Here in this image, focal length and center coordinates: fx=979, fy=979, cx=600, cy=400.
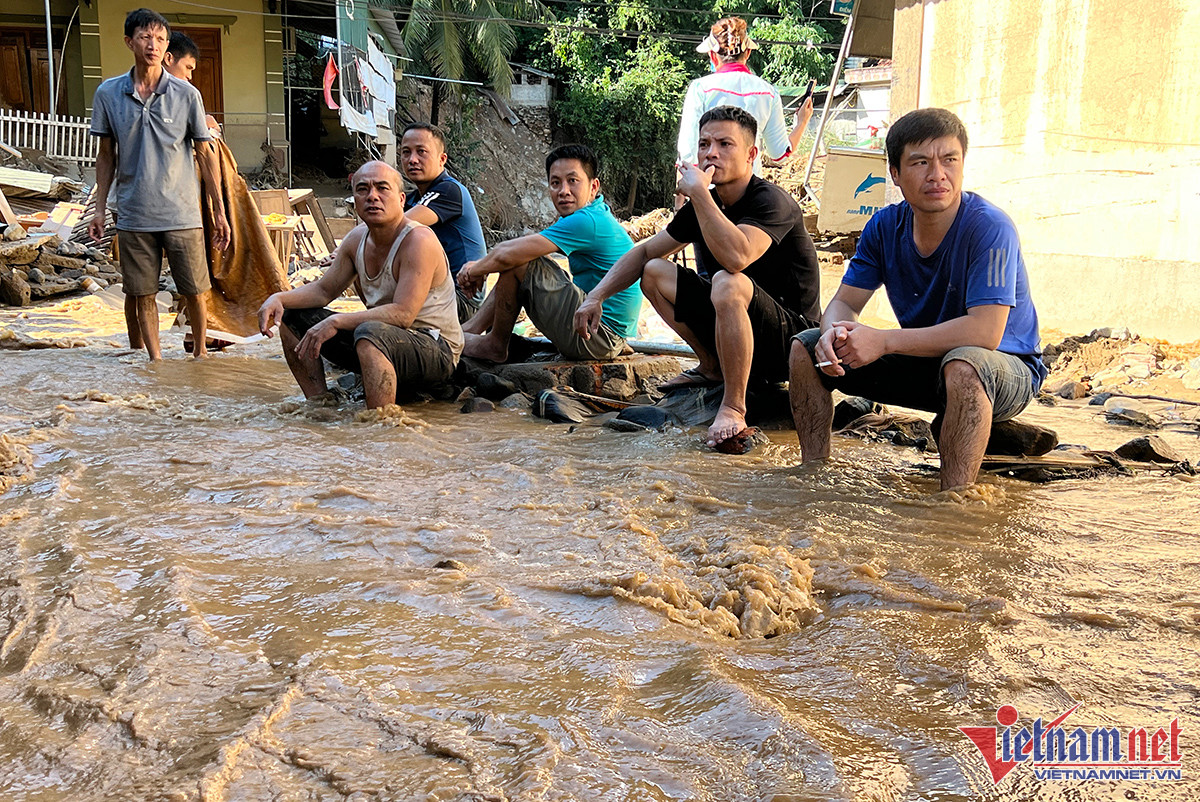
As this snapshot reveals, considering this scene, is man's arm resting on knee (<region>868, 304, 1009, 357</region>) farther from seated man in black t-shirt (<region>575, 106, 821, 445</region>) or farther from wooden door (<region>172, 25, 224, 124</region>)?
wooden door (<region>172, 25, 224, 124</region>)

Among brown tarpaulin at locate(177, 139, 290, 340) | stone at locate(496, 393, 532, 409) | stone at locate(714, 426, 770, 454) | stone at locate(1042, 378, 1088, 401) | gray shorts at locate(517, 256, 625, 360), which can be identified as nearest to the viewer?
stone at locate(714, 426, 770, 454)

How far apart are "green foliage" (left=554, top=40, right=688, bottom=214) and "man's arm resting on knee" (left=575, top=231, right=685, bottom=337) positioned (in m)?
19.4

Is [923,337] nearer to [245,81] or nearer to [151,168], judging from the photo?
[151,168]

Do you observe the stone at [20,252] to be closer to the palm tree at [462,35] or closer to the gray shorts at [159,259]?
the gray shorts at [159,259]

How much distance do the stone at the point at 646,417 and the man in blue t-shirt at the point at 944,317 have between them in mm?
982

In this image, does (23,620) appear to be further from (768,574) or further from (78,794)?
(768,574)

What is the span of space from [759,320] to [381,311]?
174 centimetres

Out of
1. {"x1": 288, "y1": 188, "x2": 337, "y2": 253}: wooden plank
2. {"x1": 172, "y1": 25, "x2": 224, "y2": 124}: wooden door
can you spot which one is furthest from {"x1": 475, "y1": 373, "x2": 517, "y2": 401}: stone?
{"x1": 172, "y1": 25, "x2": 224, "y2": 124}: wooden door

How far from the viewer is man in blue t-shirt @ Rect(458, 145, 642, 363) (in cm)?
505

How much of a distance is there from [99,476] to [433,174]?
116 inches


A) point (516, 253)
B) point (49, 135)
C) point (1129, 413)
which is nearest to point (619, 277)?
point (516, 253)

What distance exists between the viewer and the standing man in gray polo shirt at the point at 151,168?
5453mm

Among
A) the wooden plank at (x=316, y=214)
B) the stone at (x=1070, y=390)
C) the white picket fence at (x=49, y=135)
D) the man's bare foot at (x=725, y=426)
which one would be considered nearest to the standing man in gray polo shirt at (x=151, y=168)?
the man's bare foot at (x=725, y=426)

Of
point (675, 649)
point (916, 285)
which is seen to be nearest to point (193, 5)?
point (916, 285)
